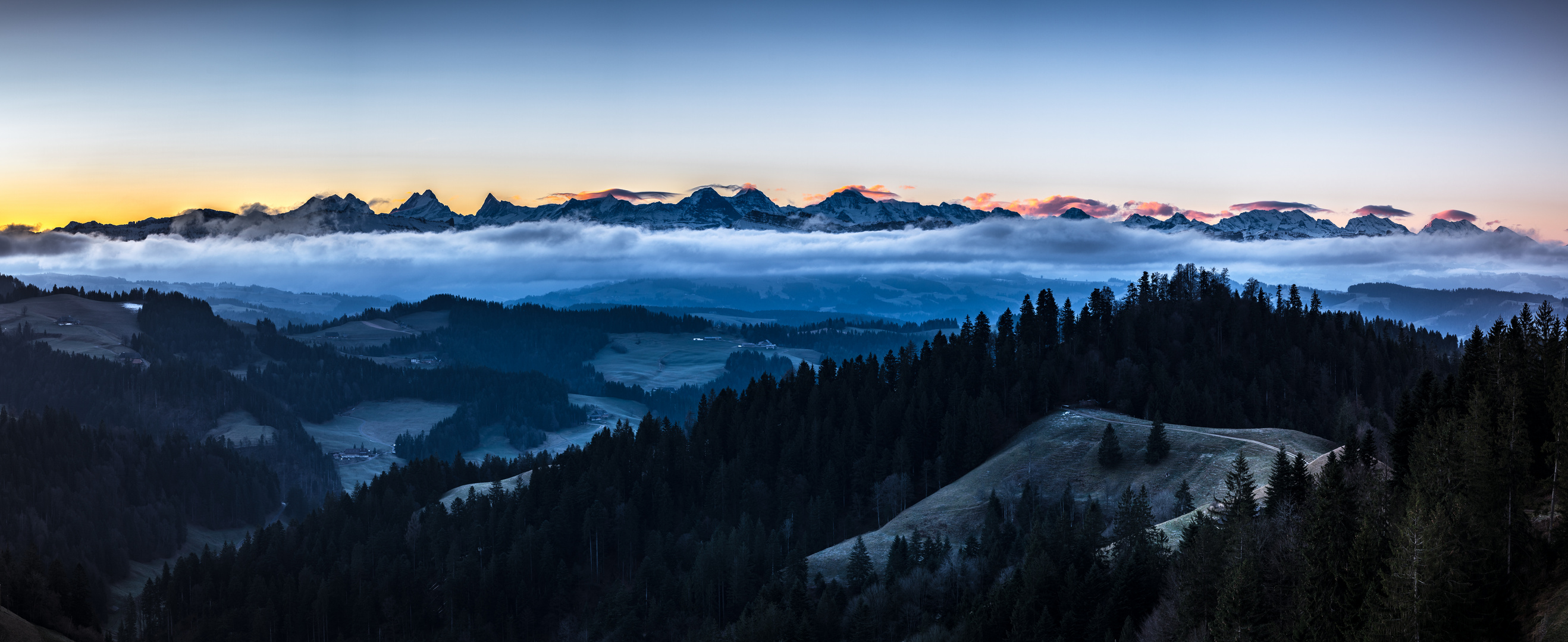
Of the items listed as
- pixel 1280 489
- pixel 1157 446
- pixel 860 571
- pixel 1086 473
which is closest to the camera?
pixel 1280 489

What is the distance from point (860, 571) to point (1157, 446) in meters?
45.1

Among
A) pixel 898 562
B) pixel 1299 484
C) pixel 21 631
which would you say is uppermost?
pixel 1299 484

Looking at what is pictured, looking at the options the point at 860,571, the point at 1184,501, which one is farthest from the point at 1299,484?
the point at 860,571

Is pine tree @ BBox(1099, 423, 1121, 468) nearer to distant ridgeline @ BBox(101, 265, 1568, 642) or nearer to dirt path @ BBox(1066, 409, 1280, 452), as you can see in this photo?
distant ridgeline @ BBox(101, 265, 1568, 642)

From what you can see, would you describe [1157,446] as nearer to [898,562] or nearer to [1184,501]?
[1184,501]

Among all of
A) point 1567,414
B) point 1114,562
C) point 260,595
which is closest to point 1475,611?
point 1567,414

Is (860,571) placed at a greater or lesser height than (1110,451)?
lesser

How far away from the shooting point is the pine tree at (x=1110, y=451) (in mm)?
140750

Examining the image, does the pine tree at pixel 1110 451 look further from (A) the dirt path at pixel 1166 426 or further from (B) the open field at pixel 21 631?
(B) the open field at pixel 21 631

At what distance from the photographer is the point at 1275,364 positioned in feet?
655

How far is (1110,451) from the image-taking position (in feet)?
463

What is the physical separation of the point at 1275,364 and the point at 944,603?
11600 cm

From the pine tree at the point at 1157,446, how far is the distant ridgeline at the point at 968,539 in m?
11.5

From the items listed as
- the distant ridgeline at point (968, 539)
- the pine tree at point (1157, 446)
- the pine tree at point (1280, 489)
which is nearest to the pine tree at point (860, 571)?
the distant ridgeline at point (968, 539)
